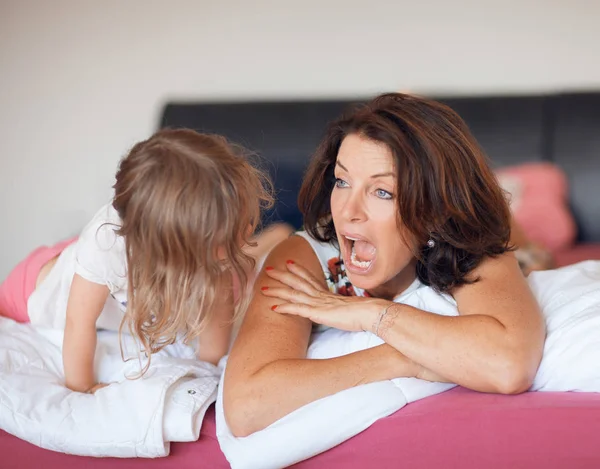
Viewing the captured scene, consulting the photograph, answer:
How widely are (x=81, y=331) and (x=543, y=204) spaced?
1981 millimetres

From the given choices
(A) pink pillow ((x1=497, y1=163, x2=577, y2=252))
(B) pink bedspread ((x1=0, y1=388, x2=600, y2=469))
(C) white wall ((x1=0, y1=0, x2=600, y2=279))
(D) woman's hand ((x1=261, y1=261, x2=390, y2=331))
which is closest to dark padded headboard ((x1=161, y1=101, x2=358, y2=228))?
(C) white wall ((x1=0, y1=0, x2=600, y2=279))

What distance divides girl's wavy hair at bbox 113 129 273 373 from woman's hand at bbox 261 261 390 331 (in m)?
0.17

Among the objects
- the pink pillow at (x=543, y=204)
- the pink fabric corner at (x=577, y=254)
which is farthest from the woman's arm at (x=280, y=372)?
the pink pillow at (x=543, y=204)

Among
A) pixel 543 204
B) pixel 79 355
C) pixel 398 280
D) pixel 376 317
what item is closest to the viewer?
pixel 376 317

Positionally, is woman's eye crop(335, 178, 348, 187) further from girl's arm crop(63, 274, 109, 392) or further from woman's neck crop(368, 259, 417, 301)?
girl's arm crop(63, 274, 109, 392)

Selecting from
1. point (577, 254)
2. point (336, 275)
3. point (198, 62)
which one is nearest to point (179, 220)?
point (336, 275)

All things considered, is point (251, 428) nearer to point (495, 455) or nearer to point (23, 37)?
point (495, 455)

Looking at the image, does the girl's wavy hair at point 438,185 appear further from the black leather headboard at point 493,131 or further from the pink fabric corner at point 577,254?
the black leather headboard at point 493,131

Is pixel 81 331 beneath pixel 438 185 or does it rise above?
beneath

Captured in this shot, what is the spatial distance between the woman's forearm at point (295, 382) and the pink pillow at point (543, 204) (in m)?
1.61

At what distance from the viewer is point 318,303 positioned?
5.26 feet

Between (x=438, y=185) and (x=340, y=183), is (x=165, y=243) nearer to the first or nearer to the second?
(x=340, y=183)

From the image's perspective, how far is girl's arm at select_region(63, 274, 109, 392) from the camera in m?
1.58

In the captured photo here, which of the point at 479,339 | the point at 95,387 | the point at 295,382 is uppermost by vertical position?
the point at 479,339
